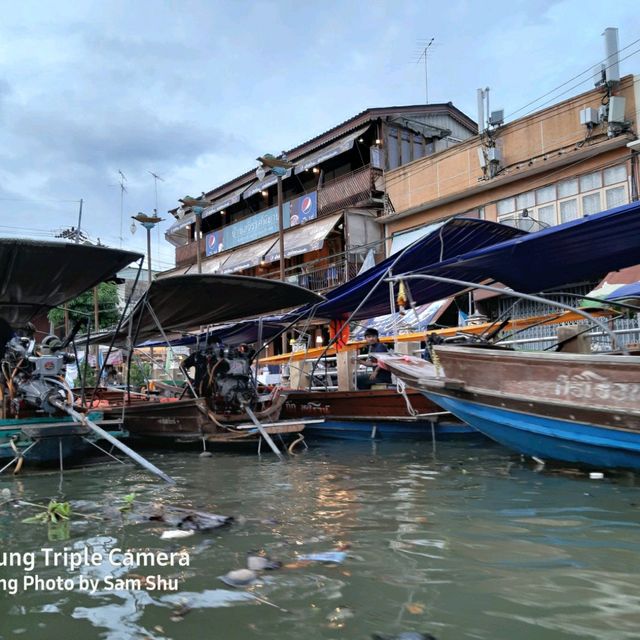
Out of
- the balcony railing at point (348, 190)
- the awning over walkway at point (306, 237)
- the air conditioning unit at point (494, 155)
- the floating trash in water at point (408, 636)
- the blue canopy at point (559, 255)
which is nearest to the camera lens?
the floating trash in water at point (408, 636)

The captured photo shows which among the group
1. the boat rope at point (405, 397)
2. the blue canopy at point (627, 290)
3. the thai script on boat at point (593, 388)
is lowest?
the boat rope at point (405, 397)

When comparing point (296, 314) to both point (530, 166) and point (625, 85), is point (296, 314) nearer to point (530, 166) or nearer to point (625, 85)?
point (530, 166)

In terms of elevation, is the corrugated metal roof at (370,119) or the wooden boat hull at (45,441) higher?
the corrugated metal roof at (370,119)

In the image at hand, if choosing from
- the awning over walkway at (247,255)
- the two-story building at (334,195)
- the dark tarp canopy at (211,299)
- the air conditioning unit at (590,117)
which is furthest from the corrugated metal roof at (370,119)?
the dark tarp canopy at (211,299)

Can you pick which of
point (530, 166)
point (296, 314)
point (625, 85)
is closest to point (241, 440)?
point (296, 314)

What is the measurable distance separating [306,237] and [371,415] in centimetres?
1182

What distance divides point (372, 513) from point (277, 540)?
103 centimetres

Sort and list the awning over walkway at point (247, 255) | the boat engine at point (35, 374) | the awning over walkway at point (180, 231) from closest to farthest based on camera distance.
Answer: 1. the boat engine at point (35, 374)
2. the awning over walkway at point (247, 255)
3. the awning over walkway at point (180, 231)

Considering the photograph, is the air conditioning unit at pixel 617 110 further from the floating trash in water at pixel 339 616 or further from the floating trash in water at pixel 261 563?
the floating trash in water at pixel 339 616

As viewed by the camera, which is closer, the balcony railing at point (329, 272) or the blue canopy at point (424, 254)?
the blue canopy at point (424, 254)

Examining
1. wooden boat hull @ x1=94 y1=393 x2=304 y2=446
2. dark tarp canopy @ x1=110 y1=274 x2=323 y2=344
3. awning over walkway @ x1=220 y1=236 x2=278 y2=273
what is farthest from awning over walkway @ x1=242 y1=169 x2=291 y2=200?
wooden boat hull @ x1=94 y1=393 x2=304 y2=446

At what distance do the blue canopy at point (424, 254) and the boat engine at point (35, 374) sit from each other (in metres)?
4.53

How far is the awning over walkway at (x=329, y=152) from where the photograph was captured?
19.8m

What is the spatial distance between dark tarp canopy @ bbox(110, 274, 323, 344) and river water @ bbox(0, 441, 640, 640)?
303 centimetres
